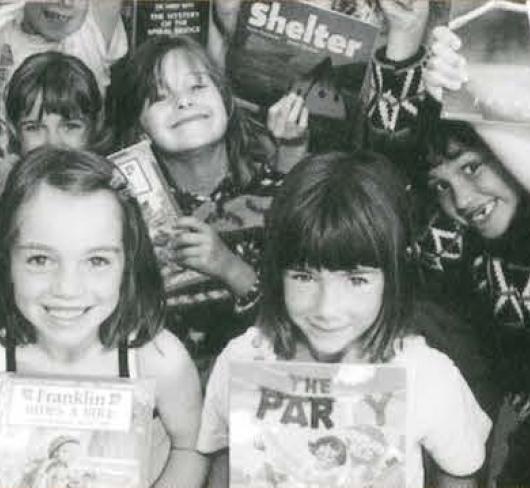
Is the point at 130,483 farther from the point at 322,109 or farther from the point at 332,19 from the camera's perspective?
the point at 332,19

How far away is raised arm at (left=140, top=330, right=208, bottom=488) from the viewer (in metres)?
1.85

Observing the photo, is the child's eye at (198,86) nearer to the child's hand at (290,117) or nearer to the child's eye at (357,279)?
the child's hand at (290,117)

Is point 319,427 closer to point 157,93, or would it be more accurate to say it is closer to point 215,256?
point 215,256

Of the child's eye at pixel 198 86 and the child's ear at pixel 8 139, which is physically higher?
the child's eye at pixel 198 86

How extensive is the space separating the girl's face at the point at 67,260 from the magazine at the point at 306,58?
1.11 feet

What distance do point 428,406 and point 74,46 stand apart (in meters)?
0.91

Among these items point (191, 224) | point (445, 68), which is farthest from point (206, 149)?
point (445, 68)

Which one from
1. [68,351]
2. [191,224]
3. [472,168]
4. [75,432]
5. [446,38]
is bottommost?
[75,432]

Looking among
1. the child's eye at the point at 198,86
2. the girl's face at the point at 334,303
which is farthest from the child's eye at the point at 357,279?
the child's eye at the point at 198,86

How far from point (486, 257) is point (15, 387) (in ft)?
2.88

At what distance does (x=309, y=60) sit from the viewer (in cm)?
183

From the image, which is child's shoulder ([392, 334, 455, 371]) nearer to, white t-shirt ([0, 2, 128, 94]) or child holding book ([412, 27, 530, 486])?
child holding book ([412, 27, 530, 486])

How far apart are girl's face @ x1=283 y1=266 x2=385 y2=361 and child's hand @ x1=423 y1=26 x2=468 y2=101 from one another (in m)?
0.35

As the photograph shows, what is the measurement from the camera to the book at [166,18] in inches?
72.6
